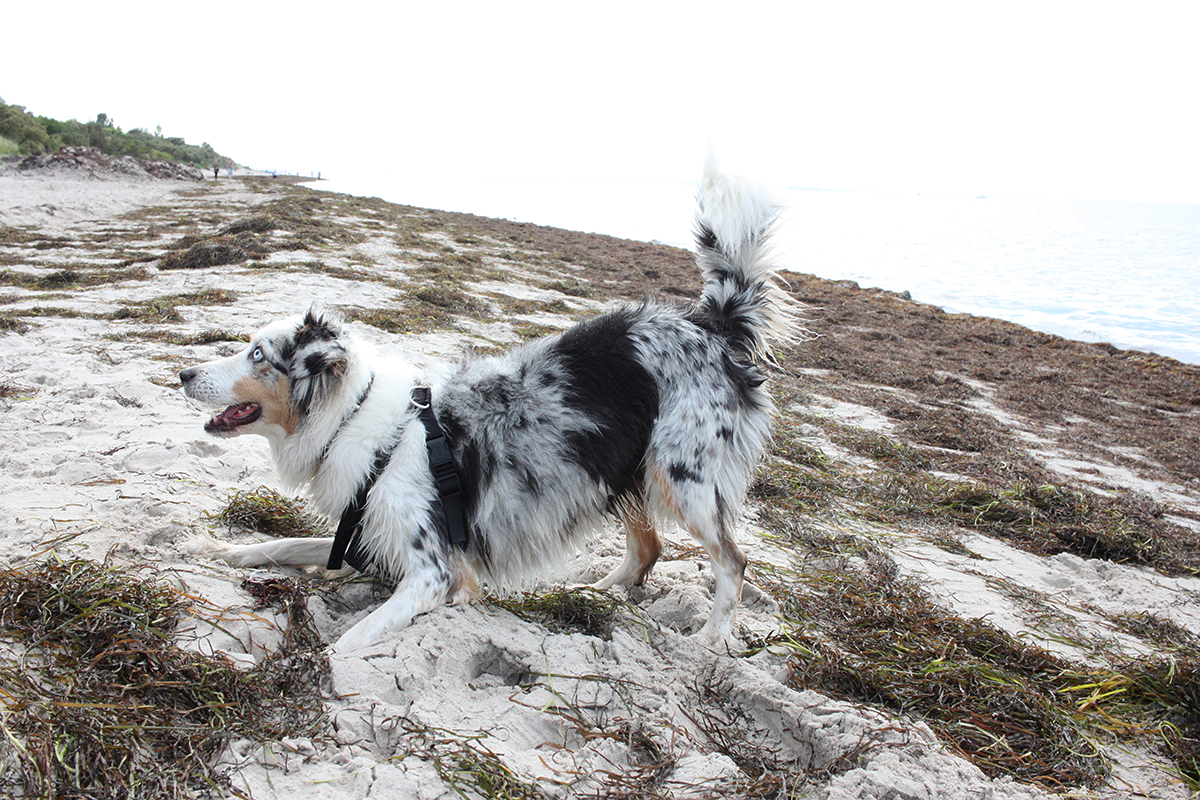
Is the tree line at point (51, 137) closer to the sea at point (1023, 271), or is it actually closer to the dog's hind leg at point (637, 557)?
the sea at point (1023, 271)

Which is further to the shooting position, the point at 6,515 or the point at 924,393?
the point at 924,393

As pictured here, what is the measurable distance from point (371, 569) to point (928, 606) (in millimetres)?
2888

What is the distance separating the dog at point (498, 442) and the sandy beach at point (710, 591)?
26cm

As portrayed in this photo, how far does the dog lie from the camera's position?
3053mm

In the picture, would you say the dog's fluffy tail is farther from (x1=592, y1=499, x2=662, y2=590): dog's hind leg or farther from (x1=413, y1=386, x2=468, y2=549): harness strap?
(x1=413, y1=386, x2=468, y2=549): harness strap

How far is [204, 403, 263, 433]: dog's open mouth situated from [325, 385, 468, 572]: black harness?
0.42 meters

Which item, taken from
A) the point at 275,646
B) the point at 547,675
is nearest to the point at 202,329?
the point at 275,646

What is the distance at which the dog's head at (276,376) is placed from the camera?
3.06 metres

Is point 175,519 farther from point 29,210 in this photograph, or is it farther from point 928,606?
point 29,210

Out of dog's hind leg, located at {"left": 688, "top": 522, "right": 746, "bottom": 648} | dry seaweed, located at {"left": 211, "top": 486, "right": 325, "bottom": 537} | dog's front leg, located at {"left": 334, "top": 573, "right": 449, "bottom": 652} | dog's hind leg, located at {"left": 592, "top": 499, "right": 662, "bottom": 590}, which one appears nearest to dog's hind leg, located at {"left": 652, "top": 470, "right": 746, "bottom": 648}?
dog's hind leg, located at {"left": 688, "top": 522, "right": 746, "bottom": 648}

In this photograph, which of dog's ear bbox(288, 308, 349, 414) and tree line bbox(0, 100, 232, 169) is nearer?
dog's ear bbox(288, 308, 349, 414)

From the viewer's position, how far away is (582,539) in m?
3.39

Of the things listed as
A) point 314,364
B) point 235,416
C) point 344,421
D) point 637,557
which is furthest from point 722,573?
point 235,416

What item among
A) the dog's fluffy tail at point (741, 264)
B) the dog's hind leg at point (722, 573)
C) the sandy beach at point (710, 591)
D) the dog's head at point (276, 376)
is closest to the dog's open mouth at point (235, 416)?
the dog's head at point (276, 376)
